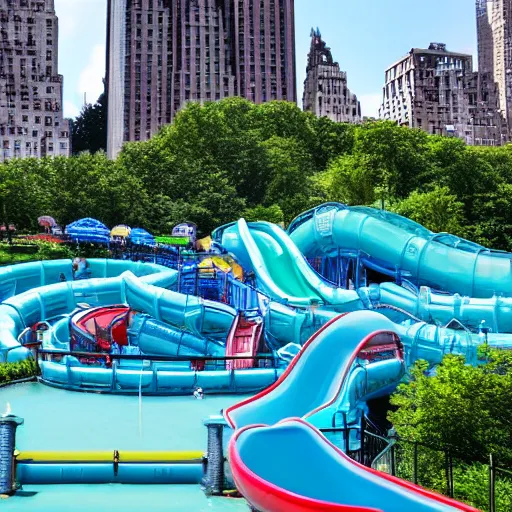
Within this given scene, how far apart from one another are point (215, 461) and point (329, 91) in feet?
315

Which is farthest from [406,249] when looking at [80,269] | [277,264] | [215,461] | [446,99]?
[446,99]

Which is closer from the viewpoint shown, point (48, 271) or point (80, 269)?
point (48, 271)

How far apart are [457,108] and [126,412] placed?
94821 millimetres

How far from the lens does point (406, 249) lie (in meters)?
22.8

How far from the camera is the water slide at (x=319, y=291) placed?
63.4 feet

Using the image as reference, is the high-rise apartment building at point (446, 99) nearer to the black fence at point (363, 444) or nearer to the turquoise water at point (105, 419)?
the turquoise water at point (105, 419)

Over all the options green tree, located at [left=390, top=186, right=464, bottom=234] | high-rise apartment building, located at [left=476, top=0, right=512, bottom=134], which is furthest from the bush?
high-rise apartment building, located at [left=476, top=0, right=512, bottom=134]

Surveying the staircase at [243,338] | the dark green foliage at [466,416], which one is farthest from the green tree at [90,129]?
the dark green foliage at [466,416]

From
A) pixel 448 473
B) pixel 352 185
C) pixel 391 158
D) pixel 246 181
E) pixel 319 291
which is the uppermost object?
pixel 391 158

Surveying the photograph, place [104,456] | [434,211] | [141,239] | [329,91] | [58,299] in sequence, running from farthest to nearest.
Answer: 1. [329,91]
2. [141,239]
3. [434,211]
4. [58,299]
5. [104,456]

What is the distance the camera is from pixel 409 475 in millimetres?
10266

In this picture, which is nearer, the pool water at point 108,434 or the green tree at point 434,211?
the pool water at point 108,434

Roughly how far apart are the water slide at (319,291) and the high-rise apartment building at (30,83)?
2503 inches

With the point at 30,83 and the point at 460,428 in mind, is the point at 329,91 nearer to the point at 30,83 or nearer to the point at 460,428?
the point at 30,83
